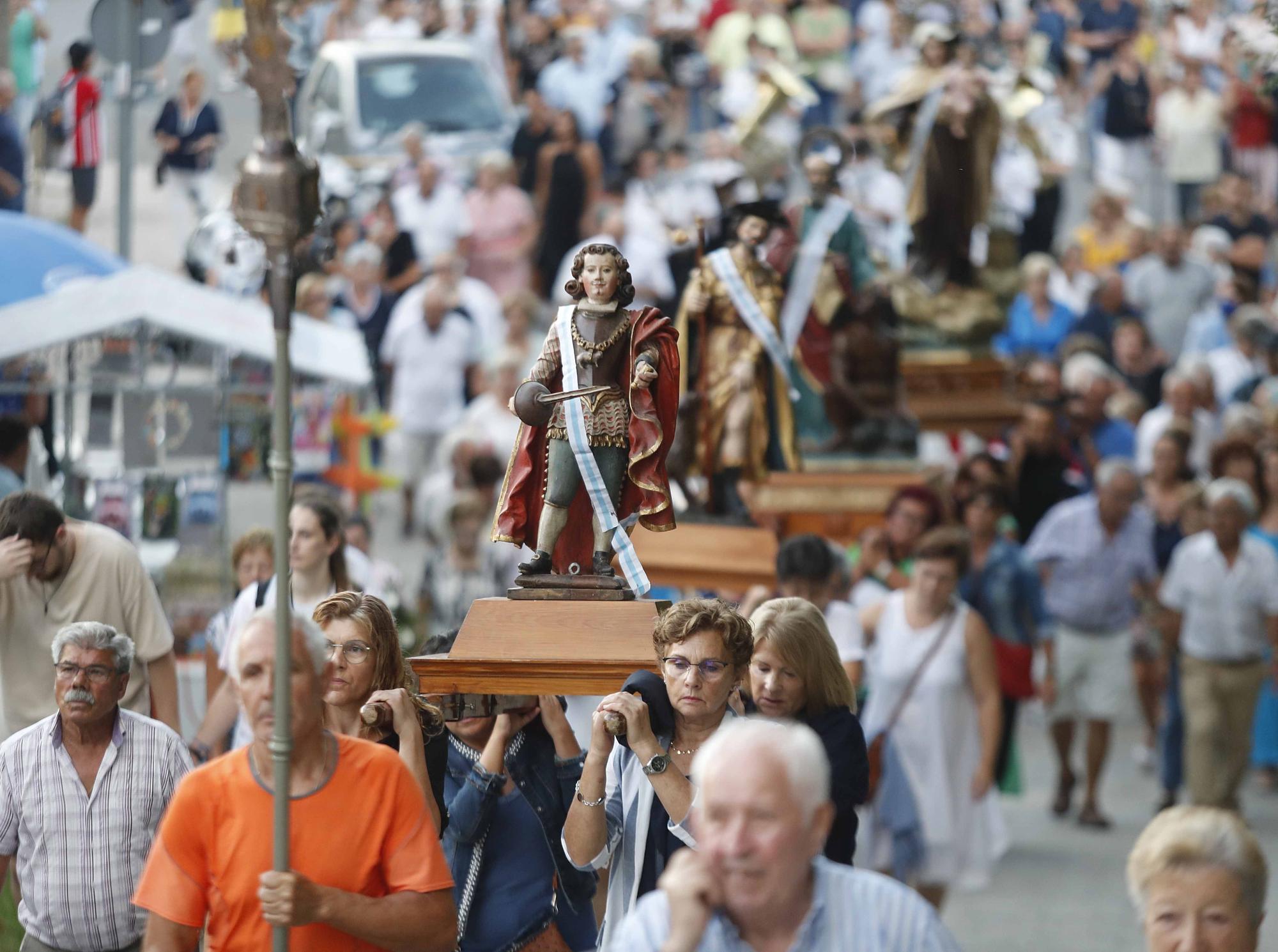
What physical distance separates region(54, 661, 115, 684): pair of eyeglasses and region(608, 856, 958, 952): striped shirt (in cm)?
247

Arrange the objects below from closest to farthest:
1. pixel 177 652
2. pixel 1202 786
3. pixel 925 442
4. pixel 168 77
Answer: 1. pixel 177 652
2. pixel 1202 786
3. pixel 925 442
4. pixel 168 77

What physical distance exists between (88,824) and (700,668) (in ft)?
6.03

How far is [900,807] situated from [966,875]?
57cm

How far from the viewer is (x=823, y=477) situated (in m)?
12.4

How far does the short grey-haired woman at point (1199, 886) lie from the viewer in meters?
4.57

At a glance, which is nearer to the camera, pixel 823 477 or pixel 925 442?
pixel 823 477

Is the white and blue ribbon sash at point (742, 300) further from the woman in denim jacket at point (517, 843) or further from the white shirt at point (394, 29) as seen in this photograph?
the white shirt at point (394, 29)

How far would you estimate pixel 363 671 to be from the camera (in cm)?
595

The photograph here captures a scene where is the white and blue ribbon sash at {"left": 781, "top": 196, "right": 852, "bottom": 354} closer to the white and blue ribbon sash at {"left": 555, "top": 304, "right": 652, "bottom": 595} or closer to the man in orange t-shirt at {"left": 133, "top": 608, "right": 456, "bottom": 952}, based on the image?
the white and blue ribbon sash at {"left": 555, "top": 304, "right": 652, "bottom": 595}

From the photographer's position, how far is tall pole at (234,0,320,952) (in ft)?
15.8

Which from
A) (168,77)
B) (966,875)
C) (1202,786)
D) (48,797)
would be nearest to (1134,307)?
(1202,786)

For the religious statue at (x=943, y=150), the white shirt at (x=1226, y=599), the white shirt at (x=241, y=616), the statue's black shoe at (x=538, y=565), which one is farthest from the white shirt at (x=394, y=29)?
the statue's black shoe at (x=538, y=565)

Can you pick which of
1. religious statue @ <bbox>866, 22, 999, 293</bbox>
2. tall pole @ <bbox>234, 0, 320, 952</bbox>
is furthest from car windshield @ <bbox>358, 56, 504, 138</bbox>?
tall pole @ <bbox>234, 0, 320, 952</bbox>

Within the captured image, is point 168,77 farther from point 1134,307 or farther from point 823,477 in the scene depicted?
point 823,477
